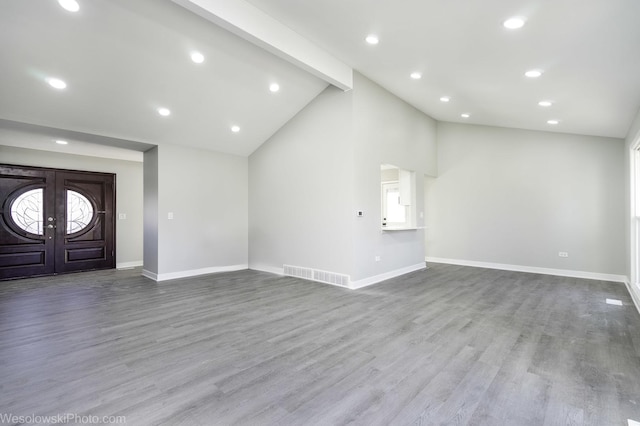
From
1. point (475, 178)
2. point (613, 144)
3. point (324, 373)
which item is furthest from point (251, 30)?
point (613, 144)

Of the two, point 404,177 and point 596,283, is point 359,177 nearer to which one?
point 404,177

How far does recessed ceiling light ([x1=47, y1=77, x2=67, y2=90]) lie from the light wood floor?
286 centimetres

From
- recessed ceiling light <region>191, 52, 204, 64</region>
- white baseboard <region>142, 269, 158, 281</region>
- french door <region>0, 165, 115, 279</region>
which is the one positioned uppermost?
recessed ceiling light <region>191, 52, 204, 64</region>

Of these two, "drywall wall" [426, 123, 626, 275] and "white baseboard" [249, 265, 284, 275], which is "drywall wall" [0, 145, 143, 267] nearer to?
"white baseboard" [249, 265, 284, 275]

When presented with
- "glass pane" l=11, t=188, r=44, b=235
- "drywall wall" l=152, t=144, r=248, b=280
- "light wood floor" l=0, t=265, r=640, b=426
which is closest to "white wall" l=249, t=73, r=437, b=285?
"drywall wall" l=152, t=144, r=248, b=280

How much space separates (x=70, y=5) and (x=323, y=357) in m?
4.14

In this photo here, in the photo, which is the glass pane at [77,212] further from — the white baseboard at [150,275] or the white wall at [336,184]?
the white wall at [336,184]

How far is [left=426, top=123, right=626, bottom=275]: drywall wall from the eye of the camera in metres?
5.78

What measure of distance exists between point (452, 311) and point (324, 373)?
86.9 inches

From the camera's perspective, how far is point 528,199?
652 centimetres

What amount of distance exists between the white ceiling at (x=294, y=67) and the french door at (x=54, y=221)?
102 centimetres

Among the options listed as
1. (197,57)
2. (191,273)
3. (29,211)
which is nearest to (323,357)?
(197,57)

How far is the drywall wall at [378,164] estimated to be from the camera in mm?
5109

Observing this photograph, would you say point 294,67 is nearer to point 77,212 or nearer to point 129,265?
point 77,212
